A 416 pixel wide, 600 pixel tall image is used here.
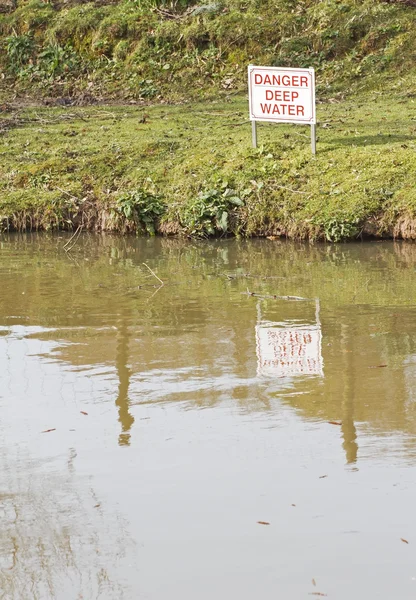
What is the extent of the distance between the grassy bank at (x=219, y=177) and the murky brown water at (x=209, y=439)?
8.23 ft

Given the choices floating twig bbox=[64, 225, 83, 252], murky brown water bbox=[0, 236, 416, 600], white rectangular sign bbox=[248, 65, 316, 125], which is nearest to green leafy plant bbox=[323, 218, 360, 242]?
murky brown water bbox=[0, 236, 416, 600]

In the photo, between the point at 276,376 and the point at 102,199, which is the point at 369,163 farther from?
the point at 276,376

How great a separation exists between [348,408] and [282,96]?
9926 millimetres

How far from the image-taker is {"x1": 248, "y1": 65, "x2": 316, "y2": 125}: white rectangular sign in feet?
54.2

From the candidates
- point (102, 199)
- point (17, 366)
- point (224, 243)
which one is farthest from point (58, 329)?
point (102, 199)

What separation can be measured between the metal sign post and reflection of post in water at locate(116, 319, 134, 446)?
698 cm

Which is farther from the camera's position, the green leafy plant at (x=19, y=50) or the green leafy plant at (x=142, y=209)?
the green leafy plant at (x=19, y=50)

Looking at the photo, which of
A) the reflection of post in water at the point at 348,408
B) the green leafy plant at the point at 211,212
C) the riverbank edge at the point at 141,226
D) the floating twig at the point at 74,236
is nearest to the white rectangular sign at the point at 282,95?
the green leafy plant at the point at 211,212

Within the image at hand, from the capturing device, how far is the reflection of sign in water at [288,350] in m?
8.91

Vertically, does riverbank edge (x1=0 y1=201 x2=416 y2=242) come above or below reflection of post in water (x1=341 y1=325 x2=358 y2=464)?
above

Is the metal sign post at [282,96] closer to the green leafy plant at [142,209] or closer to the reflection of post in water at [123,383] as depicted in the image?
the green leafy plant at [142,209]

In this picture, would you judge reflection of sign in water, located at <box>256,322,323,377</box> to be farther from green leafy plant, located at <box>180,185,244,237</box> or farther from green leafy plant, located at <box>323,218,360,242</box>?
green leafy plant, located at <box>180,185,244,237</box>

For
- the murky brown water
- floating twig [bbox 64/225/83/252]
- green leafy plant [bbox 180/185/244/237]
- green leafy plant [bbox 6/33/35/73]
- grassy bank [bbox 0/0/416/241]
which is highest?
green leafy plant [bbox 6/33/35/73]

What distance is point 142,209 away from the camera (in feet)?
53.3
